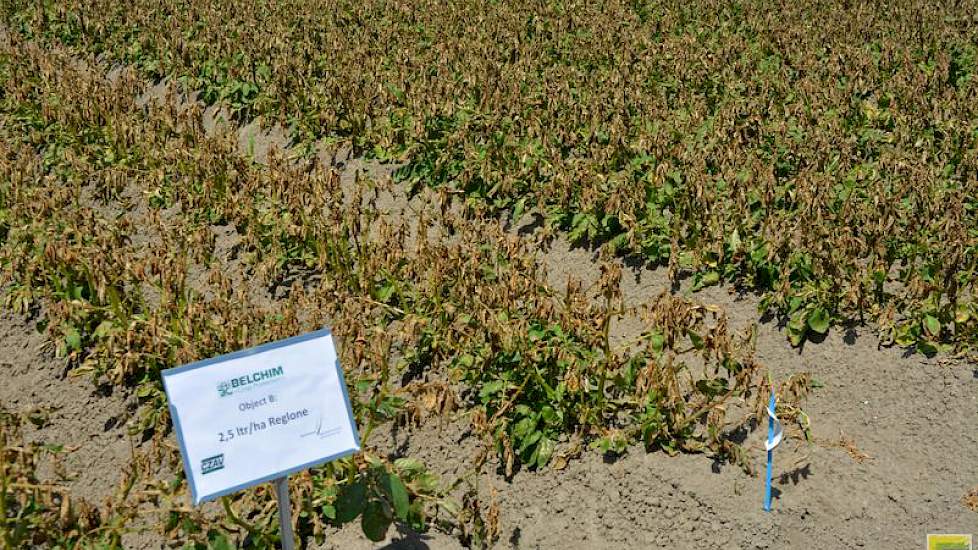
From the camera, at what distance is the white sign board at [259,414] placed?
285 centimetres

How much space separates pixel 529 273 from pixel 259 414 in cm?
206

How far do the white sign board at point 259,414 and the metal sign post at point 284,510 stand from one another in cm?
12

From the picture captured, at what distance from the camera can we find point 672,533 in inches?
143

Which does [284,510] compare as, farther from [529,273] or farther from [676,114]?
[676,114]

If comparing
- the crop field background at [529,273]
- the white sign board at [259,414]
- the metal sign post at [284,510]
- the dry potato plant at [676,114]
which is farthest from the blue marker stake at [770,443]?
the metal sign post at [284,510]

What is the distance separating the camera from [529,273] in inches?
186

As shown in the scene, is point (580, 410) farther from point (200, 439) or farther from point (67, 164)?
point (67, 164)

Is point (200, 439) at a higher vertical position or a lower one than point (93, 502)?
higher

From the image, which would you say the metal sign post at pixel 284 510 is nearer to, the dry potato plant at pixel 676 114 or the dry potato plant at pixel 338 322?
the dry potato plant at pixel 338 322

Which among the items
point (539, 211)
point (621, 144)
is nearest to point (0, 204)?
point (539, 211)

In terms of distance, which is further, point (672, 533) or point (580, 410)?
point (580, 410)

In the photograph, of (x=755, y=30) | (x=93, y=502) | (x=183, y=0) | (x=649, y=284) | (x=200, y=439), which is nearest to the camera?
(x=200, y=439)

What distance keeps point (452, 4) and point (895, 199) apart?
4.73 m

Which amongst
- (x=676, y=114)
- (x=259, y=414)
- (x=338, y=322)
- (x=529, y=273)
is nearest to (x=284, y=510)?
(x=259, y=414)
